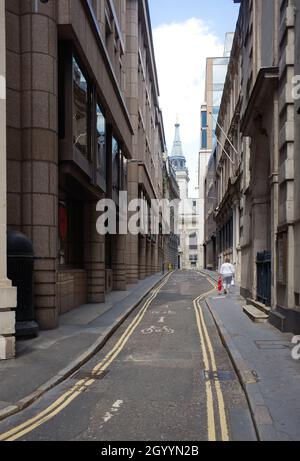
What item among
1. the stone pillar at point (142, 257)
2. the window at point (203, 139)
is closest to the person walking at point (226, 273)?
the stone pillar at point (142, 257)

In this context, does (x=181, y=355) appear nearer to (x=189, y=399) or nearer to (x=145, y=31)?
(x=189, y=399)

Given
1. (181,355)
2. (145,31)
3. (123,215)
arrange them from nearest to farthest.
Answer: (181,355) < (123,215) < (145,31)

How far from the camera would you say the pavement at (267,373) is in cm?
621

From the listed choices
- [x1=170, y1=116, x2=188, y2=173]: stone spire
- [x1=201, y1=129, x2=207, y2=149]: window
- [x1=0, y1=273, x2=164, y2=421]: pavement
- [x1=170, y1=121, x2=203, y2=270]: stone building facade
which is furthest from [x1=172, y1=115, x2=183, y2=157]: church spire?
[x1=0, y1=273, x2=164, y2=421]: pavement

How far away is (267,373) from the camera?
28.8ft

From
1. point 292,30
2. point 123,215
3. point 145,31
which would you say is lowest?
point 123,215

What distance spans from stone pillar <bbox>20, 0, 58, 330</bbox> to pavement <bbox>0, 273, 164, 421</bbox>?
1.33 m

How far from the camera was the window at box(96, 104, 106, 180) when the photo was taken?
68.0 ft

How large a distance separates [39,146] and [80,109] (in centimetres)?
413

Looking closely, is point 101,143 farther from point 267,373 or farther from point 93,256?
point 267,373

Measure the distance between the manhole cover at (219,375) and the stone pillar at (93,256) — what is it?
39.0 feet

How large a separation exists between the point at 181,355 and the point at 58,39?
995 cm

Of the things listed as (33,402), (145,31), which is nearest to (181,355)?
(33,402)

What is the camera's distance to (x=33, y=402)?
760cm
